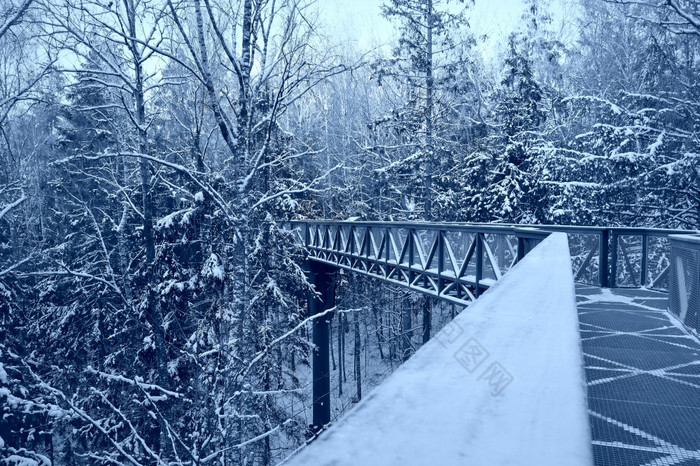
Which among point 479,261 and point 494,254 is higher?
point 494,254

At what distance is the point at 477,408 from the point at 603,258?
10119 millimetres

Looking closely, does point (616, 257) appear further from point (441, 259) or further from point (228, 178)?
point (228, 178)

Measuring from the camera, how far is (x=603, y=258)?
31.6ft

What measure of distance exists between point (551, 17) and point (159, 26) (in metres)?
22.5

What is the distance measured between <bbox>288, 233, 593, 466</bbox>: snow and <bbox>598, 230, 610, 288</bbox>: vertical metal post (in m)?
9.41

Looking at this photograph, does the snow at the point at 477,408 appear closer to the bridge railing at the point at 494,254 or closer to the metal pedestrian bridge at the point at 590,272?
the metal pedestrian bridge at the point at 590,272

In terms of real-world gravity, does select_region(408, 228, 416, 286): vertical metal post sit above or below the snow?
below

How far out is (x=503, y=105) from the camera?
22.6m

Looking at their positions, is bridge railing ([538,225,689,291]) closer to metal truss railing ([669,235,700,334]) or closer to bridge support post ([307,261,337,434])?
Answer: metal truss railing ([669,235,700,334])

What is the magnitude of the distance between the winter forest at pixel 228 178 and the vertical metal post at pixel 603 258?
5375 mm

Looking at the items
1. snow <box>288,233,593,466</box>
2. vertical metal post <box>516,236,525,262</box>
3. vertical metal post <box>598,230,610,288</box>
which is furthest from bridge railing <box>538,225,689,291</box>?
snow <box>288,233,593,466</box>

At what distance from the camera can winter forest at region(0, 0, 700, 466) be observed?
10.8 meters

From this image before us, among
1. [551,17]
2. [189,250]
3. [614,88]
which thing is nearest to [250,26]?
[189,250]

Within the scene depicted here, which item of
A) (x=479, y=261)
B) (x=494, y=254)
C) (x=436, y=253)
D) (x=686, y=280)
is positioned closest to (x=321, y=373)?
(x=436, y=253)
